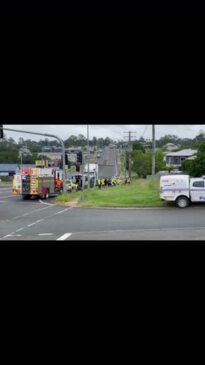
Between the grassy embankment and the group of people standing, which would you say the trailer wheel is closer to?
the grassy embankment

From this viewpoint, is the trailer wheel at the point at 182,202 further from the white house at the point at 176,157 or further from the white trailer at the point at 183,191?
the white house at the point at 176,157

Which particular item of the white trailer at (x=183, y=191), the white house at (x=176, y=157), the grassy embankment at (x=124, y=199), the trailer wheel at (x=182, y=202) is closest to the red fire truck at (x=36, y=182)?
the grassy embankment at (x=124, y=199)

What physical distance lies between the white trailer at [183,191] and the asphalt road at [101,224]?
567 mm

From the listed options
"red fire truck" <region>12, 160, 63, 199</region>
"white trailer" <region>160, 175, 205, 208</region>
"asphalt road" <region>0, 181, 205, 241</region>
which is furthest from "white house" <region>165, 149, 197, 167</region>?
"white trailer" <region>160, 175, 205, 208</region>

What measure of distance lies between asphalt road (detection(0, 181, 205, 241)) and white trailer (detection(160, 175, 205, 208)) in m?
0.57

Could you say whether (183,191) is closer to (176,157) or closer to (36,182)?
(36,182)

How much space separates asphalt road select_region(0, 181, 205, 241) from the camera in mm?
13383

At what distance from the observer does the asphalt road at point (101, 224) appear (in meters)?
13.4
